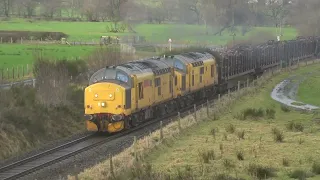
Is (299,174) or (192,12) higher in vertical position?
(192,12)

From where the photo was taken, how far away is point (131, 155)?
23.5 m

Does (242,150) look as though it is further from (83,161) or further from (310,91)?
(310,91)

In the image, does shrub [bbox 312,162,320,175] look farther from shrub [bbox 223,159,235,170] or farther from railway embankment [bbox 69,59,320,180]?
shrub [bbox 223,159,235,170]

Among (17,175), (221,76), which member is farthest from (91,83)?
(221,76)

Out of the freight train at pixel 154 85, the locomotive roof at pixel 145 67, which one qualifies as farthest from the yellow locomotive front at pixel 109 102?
the locomotive roof at pixel 145 67

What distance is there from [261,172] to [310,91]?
40.1 metres

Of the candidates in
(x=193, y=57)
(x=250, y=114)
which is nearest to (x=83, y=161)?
(x=250, y=114)

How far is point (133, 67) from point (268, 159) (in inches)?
503

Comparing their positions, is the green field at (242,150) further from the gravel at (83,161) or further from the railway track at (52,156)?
the railway track at (52,156)

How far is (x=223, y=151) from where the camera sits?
80.1 feet

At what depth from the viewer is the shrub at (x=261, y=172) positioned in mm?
19359

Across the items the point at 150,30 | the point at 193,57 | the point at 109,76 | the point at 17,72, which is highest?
the point at 150,30

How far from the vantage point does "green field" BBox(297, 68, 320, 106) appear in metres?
52.7

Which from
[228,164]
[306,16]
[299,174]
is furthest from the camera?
[306,16]
